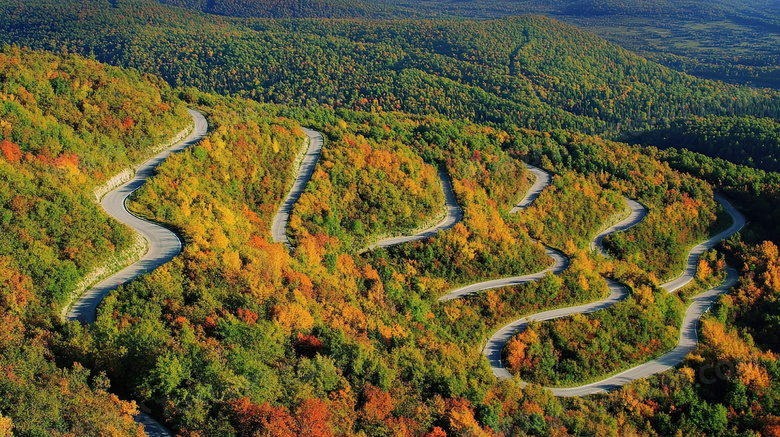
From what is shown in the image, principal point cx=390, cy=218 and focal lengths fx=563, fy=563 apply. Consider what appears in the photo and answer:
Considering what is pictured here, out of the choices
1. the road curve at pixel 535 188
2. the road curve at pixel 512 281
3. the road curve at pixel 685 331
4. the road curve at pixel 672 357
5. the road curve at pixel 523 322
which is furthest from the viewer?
the road curve at pixel 535 188

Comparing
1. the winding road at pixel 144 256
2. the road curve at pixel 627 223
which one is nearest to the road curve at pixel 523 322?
the road curve at pixel 627 223

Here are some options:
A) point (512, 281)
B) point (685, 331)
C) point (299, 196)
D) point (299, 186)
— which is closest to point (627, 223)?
point (685, 331)

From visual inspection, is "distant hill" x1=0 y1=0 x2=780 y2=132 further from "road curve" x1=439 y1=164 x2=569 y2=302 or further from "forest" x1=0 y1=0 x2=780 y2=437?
"road curve" x1=439 y1=164 x2=569 y2=302

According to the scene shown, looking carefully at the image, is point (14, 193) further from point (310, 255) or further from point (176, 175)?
point (310, 255)

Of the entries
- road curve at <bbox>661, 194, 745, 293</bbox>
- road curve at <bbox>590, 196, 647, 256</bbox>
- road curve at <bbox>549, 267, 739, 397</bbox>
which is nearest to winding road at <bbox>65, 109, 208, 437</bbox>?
road curve at <bbox>549, 267, 739, 397</bbox>

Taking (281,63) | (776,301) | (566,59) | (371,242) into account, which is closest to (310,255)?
(371,242)

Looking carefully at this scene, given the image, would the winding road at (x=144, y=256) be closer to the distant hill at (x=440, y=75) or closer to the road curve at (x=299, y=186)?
the road curve at (x=299, y=186)

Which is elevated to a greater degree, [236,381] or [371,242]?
[236,381]

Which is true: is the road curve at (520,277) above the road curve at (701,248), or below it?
above
